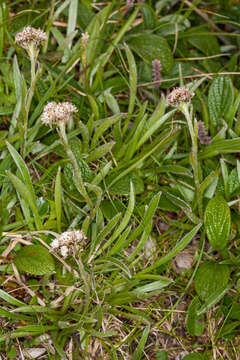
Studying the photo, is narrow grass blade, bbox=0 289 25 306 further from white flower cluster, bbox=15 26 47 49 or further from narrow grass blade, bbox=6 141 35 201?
white flower cluster, bbox=15 26 47 49

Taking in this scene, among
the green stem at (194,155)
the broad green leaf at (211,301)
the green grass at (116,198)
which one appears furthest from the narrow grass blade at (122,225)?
the broad green leaf at (211,301)

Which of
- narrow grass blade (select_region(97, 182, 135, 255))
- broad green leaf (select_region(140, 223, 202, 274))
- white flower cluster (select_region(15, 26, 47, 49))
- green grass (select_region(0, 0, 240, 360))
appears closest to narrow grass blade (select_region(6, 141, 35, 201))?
green grass (select_region(0, 0, 240, 360))

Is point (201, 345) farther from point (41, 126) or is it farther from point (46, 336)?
point (41, 126)

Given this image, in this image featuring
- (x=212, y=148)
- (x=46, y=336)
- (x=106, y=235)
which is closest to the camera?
(x=46, y=336)

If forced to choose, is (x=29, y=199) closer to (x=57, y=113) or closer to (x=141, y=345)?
(x=57, y=113)

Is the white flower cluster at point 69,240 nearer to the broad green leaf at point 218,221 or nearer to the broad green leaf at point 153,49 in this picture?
the broad green leaf at point 218,221

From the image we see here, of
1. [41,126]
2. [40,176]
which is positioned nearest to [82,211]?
[40,176]
